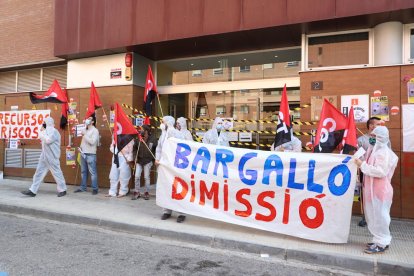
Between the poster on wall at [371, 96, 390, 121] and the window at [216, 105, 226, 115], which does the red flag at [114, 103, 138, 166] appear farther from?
the poster on wall at [371, 96, 390, 121]

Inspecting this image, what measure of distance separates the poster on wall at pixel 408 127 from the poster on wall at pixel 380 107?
284 millimetres

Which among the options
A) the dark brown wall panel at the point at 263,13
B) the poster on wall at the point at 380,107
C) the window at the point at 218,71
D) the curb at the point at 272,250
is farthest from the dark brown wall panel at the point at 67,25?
the poster on wall at the point at 380,107

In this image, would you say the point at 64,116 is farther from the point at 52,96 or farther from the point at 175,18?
the point at 175,18

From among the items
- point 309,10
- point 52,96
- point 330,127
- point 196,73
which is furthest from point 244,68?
point 52,96

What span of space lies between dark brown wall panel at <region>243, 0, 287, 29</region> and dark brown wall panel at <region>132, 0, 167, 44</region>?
6.63 feet

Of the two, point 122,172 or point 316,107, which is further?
point 122,172

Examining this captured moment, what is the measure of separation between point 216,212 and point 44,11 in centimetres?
858

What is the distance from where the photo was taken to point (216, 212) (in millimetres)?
6195

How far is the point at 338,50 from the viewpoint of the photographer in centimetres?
766

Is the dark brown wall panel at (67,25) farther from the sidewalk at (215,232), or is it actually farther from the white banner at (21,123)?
the sidewalk at (215,232)

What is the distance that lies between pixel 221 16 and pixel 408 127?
14.3ft

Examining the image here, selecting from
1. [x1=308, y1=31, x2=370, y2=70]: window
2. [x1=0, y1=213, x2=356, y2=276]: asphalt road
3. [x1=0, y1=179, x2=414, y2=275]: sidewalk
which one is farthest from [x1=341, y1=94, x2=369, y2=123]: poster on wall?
[x1=0, y1=213, x2=356, y2=276]: asphalt road

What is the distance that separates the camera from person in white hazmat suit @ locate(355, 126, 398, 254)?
5004 millimetres

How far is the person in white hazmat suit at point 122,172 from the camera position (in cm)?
866
